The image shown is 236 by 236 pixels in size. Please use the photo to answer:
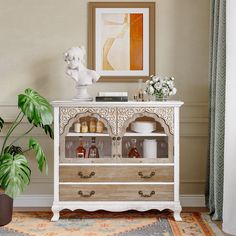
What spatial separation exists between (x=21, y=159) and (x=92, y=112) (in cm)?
71

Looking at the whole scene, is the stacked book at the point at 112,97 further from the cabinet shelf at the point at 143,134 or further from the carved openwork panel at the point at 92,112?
the cabinet shelf at the point at 143,134

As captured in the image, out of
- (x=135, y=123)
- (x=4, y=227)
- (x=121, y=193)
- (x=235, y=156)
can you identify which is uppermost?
(x=135, y=123)

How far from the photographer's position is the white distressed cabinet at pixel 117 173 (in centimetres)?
346

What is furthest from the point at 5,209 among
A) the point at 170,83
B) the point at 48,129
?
the point at 170,83

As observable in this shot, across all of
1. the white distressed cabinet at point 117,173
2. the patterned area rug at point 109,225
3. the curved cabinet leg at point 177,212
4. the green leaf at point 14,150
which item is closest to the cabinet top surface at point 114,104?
the white distressed cabinet at point 117,173

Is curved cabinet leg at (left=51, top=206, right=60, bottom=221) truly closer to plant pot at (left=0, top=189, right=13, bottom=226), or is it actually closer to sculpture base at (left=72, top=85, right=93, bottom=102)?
plant pot at (left=0, top=189, right=13, bottom=226)

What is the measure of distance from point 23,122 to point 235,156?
201 cm

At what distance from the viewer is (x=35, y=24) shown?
3908 millimetres

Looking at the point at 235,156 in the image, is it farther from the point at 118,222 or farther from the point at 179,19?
Result: the point at 179,19

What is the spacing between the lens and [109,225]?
3354mm

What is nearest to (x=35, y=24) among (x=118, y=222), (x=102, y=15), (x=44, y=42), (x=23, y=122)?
(x=44, y=42)

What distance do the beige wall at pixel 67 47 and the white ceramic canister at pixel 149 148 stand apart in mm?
522

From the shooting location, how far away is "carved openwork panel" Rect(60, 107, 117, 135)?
11.4ft

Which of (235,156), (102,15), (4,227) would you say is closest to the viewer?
(235,156)
